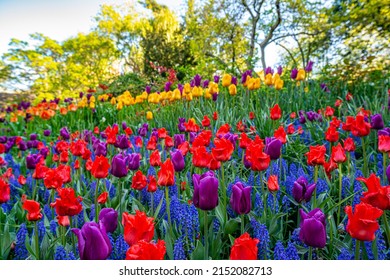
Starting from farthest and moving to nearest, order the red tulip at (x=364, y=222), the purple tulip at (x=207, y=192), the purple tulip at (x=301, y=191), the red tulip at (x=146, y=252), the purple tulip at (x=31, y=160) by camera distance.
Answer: the purple tulip at (x=31, y=160), the purple tulip at (x=301, y=191), the purple tulip at (x=207, y=192), the red tulip at (x=364, y=222), the red tulip at (x=146, y=252)

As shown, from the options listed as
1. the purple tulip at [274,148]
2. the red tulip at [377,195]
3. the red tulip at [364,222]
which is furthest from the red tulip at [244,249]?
the purple tulip at [274,148]

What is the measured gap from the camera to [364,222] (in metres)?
0.64

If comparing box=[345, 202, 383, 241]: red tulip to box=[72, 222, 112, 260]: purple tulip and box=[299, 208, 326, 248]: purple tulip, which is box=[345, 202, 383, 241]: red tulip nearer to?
box=[299, 208, 326, 248]: purple tulip

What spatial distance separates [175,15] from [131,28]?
92.5 inches

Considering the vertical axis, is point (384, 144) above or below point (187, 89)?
below

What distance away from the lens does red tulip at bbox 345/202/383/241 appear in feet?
2.11

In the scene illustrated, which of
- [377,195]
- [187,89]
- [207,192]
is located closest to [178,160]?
[207,192]

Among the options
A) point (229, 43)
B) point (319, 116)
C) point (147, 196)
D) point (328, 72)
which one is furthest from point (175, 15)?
point (147, 196)

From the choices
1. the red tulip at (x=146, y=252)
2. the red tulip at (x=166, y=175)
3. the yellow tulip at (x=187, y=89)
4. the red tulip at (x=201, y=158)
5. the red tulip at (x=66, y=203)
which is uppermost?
the yellow tulip at (x=187, y=89)

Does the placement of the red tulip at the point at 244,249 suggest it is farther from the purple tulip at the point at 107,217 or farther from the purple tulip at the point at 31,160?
the purple tulip at the point at 31,160

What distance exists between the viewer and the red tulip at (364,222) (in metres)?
0.64

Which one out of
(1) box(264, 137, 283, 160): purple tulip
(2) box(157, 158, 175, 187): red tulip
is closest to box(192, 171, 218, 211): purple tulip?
(2) box(157, 158, 175, 187): red tulip

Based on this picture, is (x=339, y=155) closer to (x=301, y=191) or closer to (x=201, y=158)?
(x=301, y=191)
